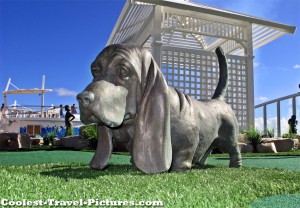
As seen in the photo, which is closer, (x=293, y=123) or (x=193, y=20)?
(x=193, y=20)

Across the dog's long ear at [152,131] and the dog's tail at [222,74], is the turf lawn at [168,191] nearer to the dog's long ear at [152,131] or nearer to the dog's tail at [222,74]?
the dog's long ear at [152,131]

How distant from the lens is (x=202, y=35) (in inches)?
462

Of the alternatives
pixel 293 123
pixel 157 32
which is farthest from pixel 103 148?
pixel 293 123

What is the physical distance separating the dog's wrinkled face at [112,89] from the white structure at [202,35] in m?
7.87

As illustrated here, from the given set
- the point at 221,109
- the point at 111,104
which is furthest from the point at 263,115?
the point at 111,104

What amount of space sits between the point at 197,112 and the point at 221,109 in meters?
0.37

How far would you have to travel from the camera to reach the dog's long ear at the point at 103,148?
2.16m

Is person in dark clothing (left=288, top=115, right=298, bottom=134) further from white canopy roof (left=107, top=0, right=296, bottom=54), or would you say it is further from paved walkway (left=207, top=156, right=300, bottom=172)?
paved walkway (left=207, top=156, right=300, bottom=172)

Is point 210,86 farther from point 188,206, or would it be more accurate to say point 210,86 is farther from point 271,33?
point 188,206

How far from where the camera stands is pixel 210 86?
1170 cm

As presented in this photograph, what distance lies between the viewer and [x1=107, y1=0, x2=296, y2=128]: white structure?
33.5 feet

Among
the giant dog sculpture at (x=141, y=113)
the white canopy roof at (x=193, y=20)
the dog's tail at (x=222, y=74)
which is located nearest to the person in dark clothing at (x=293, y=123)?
the white canopy roof at (x=193, y=20)

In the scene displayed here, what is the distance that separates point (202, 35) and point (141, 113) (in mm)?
10312

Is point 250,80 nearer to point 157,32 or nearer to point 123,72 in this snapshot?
point 157,32
